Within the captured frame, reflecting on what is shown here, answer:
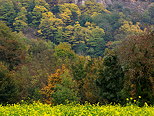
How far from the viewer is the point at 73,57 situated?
62469 mm

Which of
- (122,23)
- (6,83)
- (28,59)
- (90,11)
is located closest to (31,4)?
(90,11)

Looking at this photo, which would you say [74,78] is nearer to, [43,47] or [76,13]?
[43,47]

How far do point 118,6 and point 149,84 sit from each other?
117 m

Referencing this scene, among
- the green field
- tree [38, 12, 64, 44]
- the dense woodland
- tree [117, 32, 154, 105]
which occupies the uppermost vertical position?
the green field

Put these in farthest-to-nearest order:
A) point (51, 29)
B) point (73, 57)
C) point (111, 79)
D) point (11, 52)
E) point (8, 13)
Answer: point (8, 13) → point (51, 29) → point (73, 57) → point (11, 52) → point (111, 79)

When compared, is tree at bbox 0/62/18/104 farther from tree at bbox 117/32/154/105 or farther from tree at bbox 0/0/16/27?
tree at bbox 0/0/16/27

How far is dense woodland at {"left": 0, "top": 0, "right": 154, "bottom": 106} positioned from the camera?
23141 millimetres

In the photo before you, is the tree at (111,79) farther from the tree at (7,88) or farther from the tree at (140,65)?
the tree at (7,88)

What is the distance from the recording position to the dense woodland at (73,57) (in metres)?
23.1

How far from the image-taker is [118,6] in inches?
5354

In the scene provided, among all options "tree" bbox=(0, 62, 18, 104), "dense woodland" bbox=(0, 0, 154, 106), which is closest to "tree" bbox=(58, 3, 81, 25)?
"dense woodland" bbox=(0, 0, 154, 106)

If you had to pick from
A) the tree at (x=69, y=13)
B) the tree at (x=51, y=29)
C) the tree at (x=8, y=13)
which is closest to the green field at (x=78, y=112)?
the tree at (x=51, y=29)

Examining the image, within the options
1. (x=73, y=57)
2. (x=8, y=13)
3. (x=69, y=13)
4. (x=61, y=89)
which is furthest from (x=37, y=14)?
(x=61, y=89)

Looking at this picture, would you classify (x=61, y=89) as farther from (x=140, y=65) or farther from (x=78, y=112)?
(x=78, y=112)
